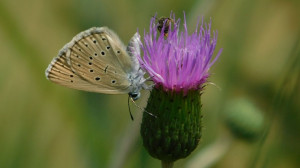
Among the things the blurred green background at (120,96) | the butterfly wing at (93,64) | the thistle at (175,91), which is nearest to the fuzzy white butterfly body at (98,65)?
the butterfly wing at (93,64)

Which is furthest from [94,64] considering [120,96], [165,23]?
[120,96]

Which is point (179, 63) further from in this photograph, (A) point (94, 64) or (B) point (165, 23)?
(A) point (94, 64)

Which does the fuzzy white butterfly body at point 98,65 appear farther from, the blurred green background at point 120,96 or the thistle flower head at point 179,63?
the blurred green background at point 120,96

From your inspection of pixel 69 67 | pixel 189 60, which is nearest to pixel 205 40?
pixel 189 60

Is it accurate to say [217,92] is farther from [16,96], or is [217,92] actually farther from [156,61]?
[156,61]

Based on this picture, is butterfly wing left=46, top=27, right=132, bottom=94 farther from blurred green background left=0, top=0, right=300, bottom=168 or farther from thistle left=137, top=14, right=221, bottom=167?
blurred green background left=0, top=0, right=300, bottom=168

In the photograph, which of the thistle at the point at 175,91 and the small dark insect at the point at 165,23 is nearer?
the thistle at the point at 175,91

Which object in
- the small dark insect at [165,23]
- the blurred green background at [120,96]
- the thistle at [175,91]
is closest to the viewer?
the thistle at [175,91]

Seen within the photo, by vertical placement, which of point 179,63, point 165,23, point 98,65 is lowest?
point 98,65
